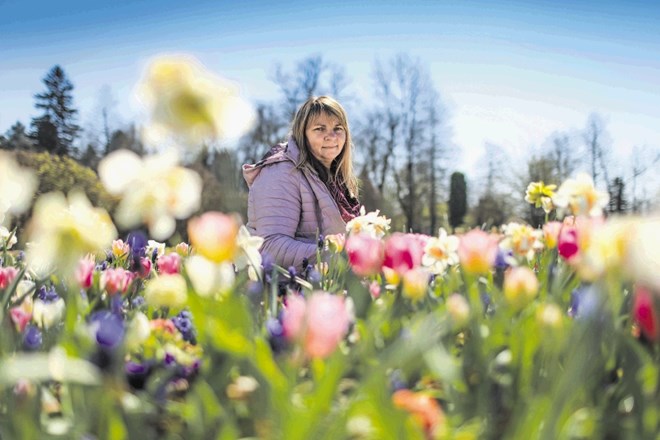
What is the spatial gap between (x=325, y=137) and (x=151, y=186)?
104 inches

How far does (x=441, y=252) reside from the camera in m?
1.46

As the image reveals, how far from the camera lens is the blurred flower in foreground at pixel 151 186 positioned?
822 mm

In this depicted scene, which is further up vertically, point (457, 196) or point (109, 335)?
point (109, 335)

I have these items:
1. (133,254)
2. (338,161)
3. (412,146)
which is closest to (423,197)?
(412,146)

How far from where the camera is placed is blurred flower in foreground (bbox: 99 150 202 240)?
822 mm

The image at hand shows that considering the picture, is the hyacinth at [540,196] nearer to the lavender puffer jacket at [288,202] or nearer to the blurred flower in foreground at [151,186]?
the lavender puffer jacket at [288,202]

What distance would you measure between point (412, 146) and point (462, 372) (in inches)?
1054

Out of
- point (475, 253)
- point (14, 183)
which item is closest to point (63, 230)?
point (14, 183)

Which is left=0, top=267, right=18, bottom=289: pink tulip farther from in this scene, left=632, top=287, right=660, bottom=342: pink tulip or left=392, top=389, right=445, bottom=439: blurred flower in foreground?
left=632, top=287, right=660, bottom=342: pink tulip

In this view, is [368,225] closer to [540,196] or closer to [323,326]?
[540,196]

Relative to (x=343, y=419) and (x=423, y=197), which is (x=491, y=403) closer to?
(x=343, y=419)

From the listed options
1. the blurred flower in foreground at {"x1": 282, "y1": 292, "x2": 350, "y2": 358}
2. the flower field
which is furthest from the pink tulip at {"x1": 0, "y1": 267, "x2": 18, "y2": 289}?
the blurred flower in foreground at {"x1": 282, "y1": 292, "x2": 350, "y2": 358}

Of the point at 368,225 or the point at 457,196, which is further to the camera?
the point at 457,196

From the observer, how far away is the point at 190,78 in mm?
727
